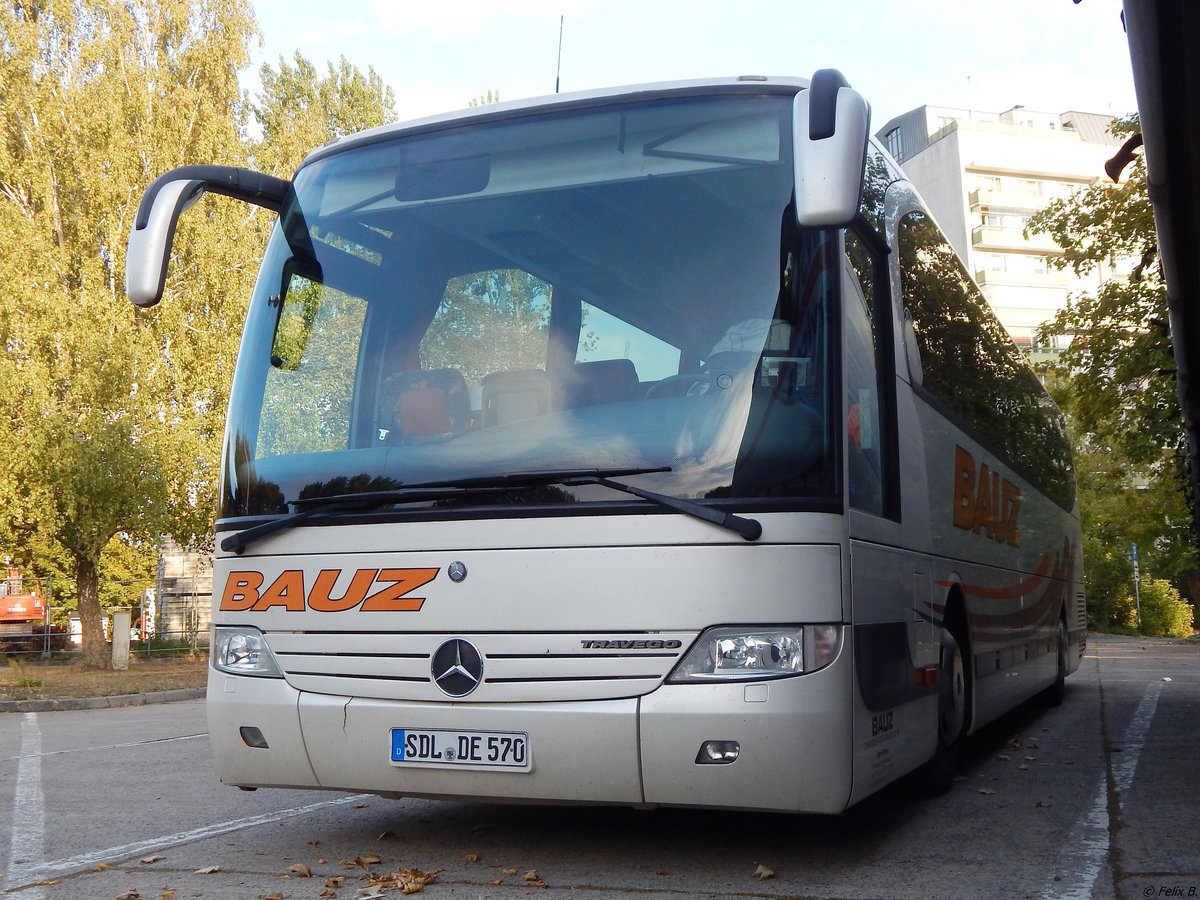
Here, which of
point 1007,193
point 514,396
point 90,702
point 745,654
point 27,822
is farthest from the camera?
point 1007,193

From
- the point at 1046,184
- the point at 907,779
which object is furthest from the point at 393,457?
the point at 1046,184

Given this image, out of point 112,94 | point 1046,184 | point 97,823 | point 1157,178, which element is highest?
point 1046,184

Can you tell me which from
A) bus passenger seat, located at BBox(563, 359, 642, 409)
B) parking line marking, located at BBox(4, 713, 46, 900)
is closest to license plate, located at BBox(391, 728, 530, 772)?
bus passenger seat, located at BBox(563, 359, 642, 409)

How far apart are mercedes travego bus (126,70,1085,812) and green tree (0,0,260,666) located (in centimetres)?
2047

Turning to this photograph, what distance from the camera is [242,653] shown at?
18.7ft

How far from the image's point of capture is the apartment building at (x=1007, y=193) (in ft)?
260

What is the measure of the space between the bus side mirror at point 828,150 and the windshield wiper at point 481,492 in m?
1.08

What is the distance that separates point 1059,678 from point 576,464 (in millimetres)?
9235

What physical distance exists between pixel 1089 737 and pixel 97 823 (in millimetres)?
7063

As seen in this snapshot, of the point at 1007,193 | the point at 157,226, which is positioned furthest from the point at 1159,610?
the point at 157,226

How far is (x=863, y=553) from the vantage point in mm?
5426

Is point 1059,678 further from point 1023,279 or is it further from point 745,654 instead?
point 1023,279

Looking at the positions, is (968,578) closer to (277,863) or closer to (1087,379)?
(277,863)

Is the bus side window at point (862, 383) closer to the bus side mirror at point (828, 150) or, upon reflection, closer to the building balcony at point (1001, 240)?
the bus side mirror at point (828, 150)
